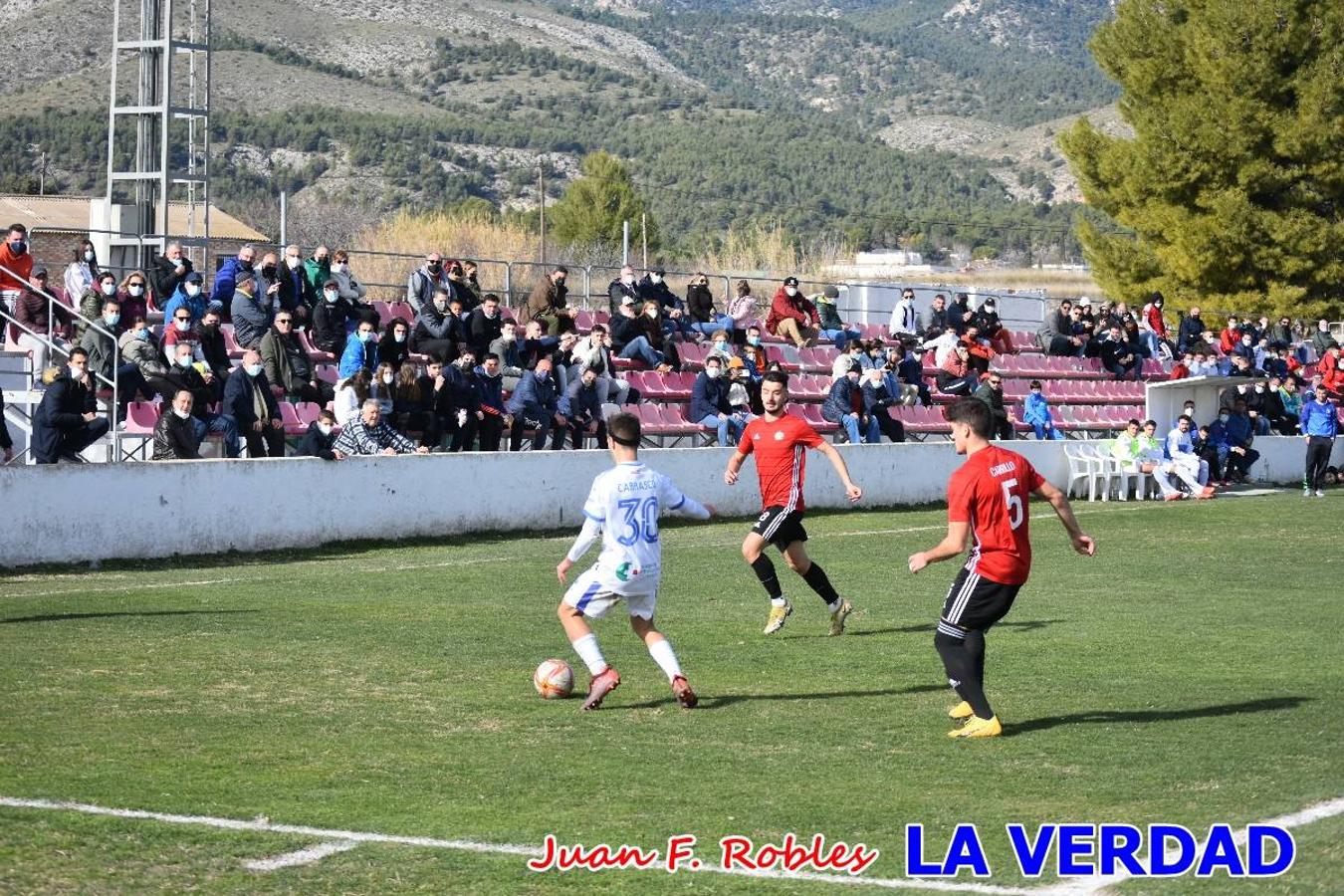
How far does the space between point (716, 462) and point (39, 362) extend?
368 inches

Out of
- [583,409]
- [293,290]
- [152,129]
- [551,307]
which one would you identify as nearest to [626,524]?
[583,409]

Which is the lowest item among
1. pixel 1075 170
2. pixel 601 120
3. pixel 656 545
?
pixel 656 545

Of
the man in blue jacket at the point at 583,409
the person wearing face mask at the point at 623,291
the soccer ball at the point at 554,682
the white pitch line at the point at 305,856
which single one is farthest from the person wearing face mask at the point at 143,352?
Answer: the white pitch line at the point at 305,856

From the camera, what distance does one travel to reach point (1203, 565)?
20.2 m

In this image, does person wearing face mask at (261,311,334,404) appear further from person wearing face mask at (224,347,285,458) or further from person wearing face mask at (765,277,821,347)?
person wearing face mask at (765,277,821,347)

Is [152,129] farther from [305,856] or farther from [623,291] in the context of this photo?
[305,856]

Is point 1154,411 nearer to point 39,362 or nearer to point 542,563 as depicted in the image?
point 542,563

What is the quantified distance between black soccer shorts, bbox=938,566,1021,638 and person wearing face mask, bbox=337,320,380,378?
1508 cm

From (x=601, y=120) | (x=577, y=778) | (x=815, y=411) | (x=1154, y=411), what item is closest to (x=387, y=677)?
(x=577, y=778)

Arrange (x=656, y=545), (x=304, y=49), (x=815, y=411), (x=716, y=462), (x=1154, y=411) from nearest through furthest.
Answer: (x=656, y=545) → (x=716, y=462) → (x=815, y=411) → (x=1154, y=411) → (x=304, y=49)

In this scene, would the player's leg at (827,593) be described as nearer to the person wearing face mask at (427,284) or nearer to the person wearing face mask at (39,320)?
the person wearing face mask at (39,320)

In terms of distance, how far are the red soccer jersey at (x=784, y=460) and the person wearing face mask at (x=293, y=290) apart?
12484 mm

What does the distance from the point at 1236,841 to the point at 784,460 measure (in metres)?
7.57

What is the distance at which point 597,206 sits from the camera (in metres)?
88.4
